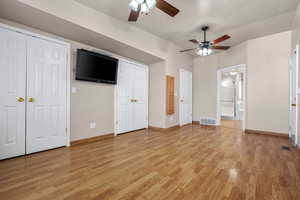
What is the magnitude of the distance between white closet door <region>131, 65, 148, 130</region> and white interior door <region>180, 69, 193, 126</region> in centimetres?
140

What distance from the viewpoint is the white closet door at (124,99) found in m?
3.96

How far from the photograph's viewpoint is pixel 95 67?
10.6 ft

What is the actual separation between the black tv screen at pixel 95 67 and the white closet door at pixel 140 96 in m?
0.87

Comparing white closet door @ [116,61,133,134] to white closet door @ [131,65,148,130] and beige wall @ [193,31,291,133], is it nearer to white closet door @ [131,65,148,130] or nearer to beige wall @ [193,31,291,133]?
white closet door @ [131,65,148,130]

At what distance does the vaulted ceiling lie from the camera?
2635mm

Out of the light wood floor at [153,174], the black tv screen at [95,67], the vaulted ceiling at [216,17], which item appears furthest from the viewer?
the black tv screen at [95,67]

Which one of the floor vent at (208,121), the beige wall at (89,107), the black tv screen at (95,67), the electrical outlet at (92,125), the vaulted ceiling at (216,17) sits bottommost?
the floor vent at (208,121)

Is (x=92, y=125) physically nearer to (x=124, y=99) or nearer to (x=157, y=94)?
(x=124, y=99)

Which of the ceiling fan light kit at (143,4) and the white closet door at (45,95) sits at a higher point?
the ceiling fan light kit at (143,4)

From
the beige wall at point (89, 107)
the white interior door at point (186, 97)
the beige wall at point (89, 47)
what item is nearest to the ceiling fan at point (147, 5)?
the beige wall at point (89, 47)

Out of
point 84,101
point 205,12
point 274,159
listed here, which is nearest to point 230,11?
point 205,12

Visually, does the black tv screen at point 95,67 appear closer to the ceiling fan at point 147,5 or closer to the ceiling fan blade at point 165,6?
the ceiling fan at point 147,5

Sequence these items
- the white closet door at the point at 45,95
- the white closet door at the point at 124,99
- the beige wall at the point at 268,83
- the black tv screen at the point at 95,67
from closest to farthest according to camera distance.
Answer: the white closet door at the point at 45,95 < the black tv screen at the point at 95,67 < the beige wall at the point at 268,83 < the white closet door at the point at 124,99

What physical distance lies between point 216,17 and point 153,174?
11.2 feet
